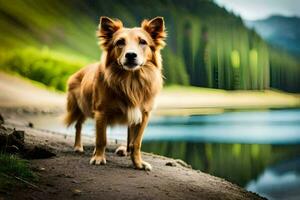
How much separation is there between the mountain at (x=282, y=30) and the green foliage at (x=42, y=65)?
785 cm

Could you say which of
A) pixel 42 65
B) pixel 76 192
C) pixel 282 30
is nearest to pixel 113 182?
pixel 76 192

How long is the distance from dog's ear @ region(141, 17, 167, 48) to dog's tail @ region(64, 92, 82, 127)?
1.23 meters

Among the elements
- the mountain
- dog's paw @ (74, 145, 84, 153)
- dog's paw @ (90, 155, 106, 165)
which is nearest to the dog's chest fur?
dog's paw @ (90, 155, 106, 165)

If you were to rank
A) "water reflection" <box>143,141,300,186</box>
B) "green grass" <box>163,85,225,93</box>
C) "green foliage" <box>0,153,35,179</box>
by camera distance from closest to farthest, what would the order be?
"green foliage" <box>0,153,35,179</box>
"water reflection" <box>143,141,300,186</box>
"green grass" <box>163,85,225,93</box>

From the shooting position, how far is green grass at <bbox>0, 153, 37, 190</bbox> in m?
3.21

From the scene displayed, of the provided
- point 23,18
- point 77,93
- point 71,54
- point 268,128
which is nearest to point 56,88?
point 71,54

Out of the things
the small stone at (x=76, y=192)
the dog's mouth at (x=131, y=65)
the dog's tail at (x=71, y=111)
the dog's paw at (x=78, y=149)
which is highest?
the dog's mouth at (x=131, y=65)

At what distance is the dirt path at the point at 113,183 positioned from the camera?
10.7 feet

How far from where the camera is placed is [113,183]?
3566 millimetres

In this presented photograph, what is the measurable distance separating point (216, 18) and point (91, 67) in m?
10.6

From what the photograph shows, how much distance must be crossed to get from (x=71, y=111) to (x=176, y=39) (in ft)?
29.7

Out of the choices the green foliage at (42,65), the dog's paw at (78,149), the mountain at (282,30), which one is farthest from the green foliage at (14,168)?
the green foliage at (42,65)

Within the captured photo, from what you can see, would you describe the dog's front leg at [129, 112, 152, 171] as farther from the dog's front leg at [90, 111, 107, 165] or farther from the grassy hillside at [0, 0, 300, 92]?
the grassy hillside at [0, 0, 300, 92]

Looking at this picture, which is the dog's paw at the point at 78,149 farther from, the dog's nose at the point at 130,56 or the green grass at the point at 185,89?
the green grass at the point at 185,89
